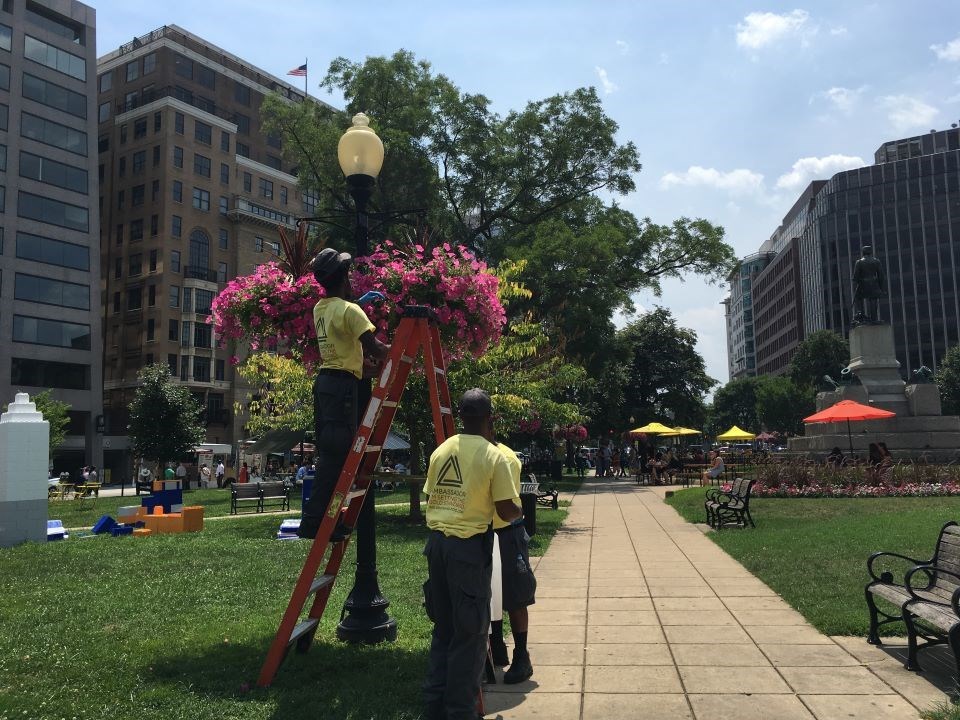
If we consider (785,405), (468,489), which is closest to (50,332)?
(468,489)

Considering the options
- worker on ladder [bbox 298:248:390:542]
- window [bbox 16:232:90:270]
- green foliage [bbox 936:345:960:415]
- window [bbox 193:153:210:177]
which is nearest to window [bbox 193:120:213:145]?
window [bbox 193:153:210:177]

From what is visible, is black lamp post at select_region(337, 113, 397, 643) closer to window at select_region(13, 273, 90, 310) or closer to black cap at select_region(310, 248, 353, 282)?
black cap at select_region(310, 248, 353, 282)

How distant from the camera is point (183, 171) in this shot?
60.4 meters

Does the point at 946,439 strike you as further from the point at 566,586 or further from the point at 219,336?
the point at 219,336

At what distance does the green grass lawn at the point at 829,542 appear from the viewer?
22.1ft

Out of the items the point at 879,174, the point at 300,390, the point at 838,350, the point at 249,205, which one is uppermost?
the point at 879,174

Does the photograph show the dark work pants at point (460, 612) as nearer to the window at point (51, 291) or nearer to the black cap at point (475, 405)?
the black cap at point (475, 405)

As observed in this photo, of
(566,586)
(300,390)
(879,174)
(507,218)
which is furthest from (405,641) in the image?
(879,174)

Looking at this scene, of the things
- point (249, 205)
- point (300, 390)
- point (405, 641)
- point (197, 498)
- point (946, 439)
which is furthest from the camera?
point (249, 205)

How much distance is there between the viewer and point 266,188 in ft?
228

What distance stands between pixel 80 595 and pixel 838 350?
249 ft

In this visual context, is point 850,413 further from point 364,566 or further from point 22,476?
point 22,476

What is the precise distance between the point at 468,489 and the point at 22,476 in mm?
10969

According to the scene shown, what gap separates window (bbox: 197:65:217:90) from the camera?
219ft
